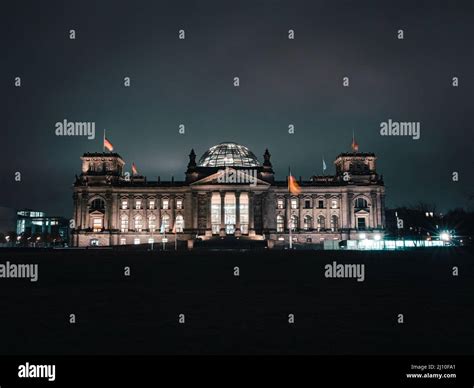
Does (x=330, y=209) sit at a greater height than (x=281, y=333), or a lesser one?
greater

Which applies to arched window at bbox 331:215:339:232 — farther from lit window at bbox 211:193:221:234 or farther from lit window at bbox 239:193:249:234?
lit window at bbox 211:193:221:234

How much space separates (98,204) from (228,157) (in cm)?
3343

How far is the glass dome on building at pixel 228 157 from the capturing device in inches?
4699

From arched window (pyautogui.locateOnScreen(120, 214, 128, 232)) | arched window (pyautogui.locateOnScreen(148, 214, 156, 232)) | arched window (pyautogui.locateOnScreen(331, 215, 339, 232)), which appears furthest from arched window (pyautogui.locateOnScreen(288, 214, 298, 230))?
arched window (pyautogui.locateOnScreen(120, 214, 128, 232))

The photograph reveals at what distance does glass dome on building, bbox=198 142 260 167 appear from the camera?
11935cm

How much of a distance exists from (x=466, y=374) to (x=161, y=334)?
5.78m

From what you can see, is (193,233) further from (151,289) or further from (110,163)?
(151,289)

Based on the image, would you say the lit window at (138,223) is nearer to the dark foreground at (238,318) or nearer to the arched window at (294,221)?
the arched window at (294,221)

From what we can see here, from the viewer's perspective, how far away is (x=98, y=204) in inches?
4587

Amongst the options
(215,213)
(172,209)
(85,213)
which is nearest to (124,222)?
(85,213)

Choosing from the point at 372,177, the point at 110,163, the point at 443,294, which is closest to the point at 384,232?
the point at 372,177

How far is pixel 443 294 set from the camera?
1639cm

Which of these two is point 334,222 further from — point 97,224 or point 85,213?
point 85,213

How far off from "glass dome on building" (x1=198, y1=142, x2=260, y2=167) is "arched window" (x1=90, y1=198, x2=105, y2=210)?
26.0 m
